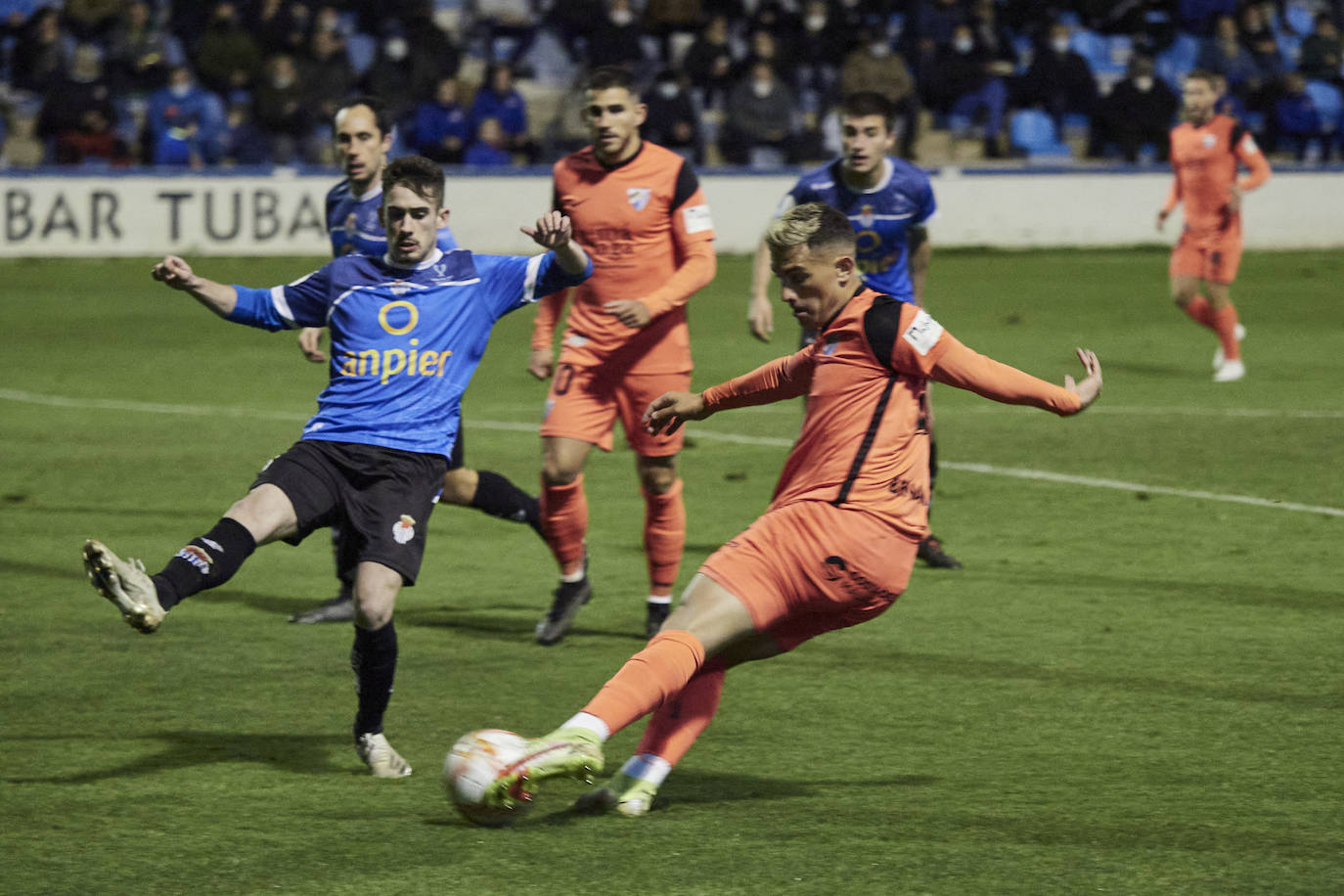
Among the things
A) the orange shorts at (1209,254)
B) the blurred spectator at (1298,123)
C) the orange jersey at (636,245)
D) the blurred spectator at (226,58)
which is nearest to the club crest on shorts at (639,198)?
the orange jersey at (636,245)

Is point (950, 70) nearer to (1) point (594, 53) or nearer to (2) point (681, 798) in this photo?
(1) point (594, 53)

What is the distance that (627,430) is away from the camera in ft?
25.0

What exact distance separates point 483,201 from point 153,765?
1756 centimetres

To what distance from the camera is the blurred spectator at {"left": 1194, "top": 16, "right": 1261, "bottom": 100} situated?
1011 inches

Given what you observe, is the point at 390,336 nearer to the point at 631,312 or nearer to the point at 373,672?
the point at 373,672

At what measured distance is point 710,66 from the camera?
2528 cm

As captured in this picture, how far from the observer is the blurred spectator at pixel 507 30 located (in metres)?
26.6

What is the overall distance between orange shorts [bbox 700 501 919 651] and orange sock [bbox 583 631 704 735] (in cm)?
21

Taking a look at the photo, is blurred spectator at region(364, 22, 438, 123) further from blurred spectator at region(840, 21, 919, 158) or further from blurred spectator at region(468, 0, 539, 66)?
blurred spectator at region(840, 21, 919, 158)

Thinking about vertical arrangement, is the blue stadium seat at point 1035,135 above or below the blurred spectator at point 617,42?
below

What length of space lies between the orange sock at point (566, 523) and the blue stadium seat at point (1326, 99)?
66.2 feet

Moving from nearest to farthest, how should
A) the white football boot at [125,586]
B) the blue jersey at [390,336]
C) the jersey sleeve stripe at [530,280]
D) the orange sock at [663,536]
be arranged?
the white football boot at [125,586] → the blue jersey at [390,336] → the jersey sleeve stripe at [530,280] → the orange sock at [663,536]

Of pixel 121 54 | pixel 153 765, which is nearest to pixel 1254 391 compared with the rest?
pixel 153 765

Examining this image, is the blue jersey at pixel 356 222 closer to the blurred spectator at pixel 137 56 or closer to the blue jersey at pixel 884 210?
the blue jersey at pixel 884 210
